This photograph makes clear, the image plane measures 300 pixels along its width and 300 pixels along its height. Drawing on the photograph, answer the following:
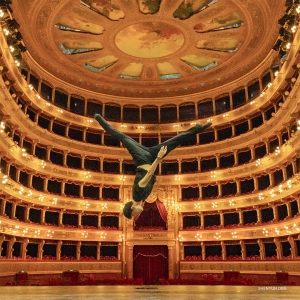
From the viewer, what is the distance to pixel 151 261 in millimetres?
30562

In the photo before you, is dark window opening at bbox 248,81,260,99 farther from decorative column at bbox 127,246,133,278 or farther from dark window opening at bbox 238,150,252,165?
decorative column at bbox 127,246,133,278

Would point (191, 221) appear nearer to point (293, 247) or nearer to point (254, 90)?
point (293, 247)

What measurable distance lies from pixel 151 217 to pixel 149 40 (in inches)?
573

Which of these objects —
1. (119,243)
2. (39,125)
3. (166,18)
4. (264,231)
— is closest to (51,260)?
(119,243)

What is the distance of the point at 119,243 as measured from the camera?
→ 30688 millimetres

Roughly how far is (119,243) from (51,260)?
5.94 metres

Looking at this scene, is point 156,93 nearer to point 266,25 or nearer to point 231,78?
point 231,78

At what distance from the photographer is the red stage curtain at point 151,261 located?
3034 centimetres

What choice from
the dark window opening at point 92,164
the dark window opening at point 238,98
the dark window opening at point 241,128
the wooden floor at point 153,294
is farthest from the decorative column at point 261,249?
the wooden floor at point 153,294

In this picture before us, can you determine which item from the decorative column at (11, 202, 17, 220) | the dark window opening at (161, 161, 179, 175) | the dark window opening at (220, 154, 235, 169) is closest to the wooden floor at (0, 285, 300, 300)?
the decorative column at (11, 202, 17, 220)

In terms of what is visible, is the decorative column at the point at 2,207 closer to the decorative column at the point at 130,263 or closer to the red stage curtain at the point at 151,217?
the decorative column at the point at 130,263

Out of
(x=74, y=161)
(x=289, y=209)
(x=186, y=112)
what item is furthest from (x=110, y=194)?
(x=289, y=209)

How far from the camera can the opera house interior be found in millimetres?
23828

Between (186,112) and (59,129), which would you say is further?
(186,112)
